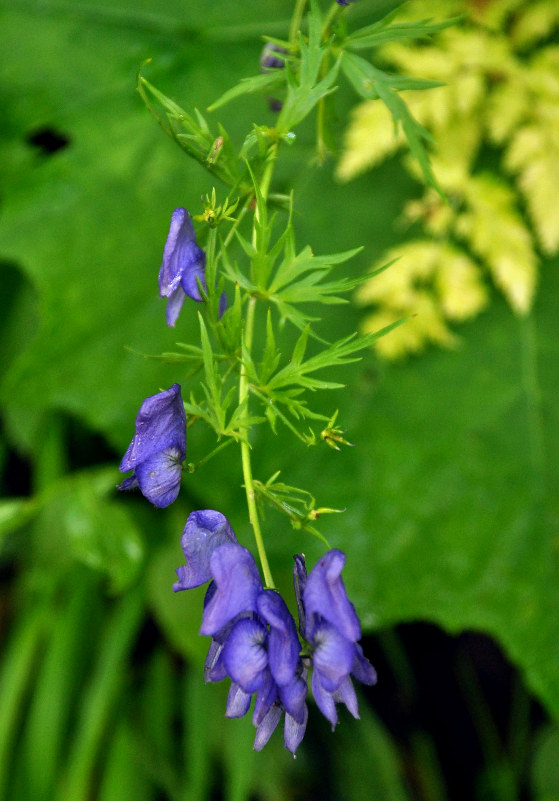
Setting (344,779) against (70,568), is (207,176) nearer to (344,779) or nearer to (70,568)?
(70,568)

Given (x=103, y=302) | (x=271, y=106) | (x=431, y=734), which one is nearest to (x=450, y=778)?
(x=431, y=734)

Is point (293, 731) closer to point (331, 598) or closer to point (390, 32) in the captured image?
point (331, 598)

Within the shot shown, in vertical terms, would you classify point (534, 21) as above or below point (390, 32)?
below

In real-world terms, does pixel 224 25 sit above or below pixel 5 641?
above

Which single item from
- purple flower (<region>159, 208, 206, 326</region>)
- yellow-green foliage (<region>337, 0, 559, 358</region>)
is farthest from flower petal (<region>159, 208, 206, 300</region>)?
yellow-green foliage (<region>337, 0, 559, 358</region>)

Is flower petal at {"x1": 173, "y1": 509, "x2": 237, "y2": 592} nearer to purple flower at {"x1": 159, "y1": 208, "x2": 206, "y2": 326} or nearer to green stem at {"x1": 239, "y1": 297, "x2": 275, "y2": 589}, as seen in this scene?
green stem at {"x1": 239, "y1": 297, "x2": 275, "y2": 589}

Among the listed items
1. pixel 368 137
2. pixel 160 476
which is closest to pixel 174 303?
pixel 160 476
